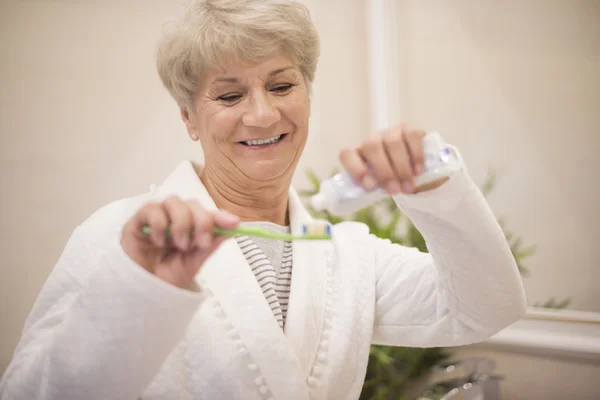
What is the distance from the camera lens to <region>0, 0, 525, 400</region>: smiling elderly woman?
0.54m

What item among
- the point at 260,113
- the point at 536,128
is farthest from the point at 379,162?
the point at 536,128

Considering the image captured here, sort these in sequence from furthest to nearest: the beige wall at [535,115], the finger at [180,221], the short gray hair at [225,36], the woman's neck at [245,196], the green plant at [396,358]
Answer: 1. the green plant at [396,358]
2. the beige wall at [535,115]
3. the woman's neck at [245,196]
4. the short gray hair at [225,36]
5. the finger at [180,221]

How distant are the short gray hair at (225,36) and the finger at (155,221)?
1.36ft

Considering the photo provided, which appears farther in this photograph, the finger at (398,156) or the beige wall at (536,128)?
the beige wall at (536,128)

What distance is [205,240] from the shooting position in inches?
20.9

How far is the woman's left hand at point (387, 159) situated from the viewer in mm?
582

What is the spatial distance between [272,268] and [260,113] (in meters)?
0.29

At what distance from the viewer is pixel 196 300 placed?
571 millimetres

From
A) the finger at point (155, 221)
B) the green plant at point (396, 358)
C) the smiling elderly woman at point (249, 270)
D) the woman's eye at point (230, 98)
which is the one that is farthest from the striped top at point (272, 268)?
the green plant at point (396, 358)

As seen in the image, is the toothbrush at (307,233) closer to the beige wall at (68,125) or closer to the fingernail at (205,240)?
the fingernail at (205,240)

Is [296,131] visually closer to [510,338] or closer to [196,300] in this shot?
[196,300]

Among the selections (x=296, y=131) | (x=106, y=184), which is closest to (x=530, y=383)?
(x=296, y=131)

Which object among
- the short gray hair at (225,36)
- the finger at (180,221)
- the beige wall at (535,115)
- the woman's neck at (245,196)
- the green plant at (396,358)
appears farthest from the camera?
the green plant at (396,358)

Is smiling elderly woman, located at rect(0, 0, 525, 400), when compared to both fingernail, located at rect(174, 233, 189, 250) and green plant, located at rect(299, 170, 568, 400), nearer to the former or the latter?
fingernail, located at rect(174, 233, 189, 250)
